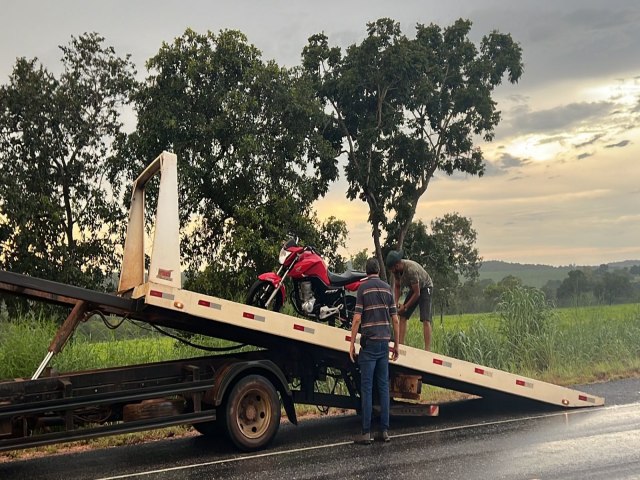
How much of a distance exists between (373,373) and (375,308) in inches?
29.4

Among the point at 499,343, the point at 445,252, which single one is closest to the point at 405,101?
the point at 445,252

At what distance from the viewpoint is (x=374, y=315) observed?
8.03 metres

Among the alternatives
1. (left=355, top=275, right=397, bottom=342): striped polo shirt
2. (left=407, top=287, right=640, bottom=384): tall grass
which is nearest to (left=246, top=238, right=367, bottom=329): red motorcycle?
(left=355, top=275, right=397, bottom=342): striped polo shirt

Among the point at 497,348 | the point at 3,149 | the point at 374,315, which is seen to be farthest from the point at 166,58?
the point at 374,315

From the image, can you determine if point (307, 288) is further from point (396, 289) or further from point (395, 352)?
point (396, 289)

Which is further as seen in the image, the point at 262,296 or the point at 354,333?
the point at 262,296

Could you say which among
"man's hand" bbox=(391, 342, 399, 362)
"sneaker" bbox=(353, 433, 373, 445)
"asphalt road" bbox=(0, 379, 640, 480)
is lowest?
"asphalt road" bbox=(0, 379, 640, 480)

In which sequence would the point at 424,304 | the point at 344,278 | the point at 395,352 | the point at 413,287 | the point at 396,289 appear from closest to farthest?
the point at 395,352 < the point at 344,278 < the point at 413,287 < the point at 424,304 < the point at 396,289

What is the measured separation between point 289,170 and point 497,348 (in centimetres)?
1109

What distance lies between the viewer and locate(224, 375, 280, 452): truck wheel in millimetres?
7600

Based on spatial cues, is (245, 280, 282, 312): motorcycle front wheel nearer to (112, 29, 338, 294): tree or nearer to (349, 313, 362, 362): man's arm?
(349, 313, 362, 362): man's arm

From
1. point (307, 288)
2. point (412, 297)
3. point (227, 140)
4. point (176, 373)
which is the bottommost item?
point (176, 373)

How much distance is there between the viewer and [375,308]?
805cm

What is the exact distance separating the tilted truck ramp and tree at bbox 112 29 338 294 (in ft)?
38.5
